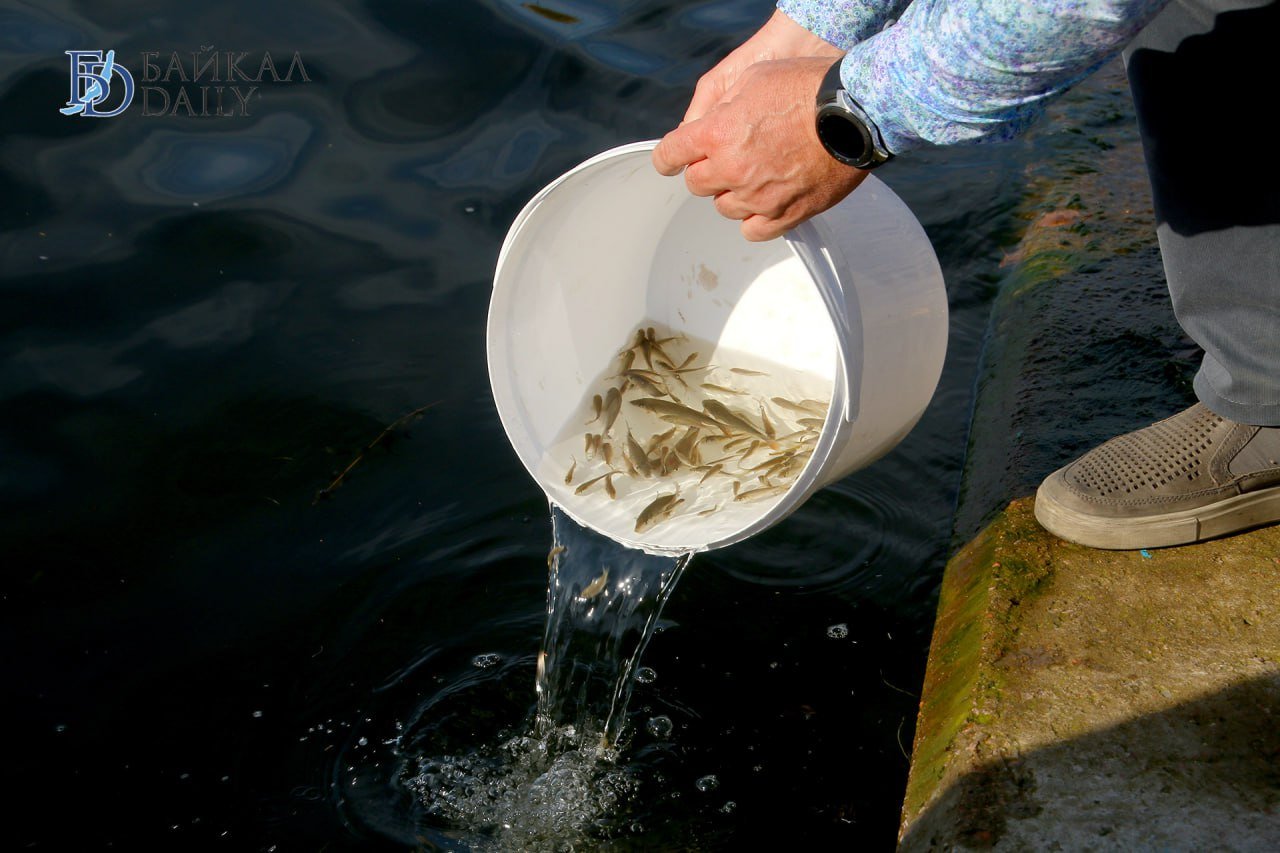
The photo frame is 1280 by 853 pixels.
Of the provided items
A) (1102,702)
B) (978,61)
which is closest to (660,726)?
(1102,702)

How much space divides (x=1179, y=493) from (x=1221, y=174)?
680mm

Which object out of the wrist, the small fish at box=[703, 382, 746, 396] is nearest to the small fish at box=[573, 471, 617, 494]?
the small fish at box=[703, 382, 746, 396]

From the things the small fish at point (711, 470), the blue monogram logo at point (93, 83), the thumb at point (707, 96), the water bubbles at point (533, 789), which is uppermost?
the thumb at point (707, 96)

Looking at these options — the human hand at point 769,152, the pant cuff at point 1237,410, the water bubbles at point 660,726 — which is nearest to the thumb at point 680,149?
the human hand at point 769,152

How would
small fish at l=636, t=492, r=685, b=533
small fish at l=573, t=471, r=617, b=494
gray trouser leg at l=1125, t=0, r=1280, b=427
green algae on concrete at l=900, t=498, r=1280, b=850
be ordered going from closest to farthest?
green algae on concrete at l=900, t=498, r=1280, b=850
gray trouser leg at l=1125, t=0, r=1280, b=427
small fish at l=636, t=492, r=685, b=533
small fish at l=573, t=471, r=617, b=494

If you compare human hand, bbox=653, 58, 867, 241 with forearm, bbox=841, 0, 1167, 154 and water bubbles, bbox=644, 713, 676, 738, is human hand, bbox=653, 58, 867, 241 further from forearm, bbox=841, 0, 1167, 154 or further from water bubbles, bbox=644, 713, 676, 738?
water bubbles, bbox=644, 713, 676, 738

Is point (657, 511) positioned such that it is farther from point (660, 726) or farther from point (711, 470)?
point (660, 726)

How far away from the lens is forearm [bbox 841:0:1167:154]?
1.59 meters

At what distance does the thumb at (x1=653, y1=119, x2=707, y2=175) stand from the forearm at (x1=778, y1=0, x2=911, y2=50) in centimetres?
43

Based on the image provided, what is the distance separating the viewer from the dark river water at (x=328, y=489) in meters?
2.77

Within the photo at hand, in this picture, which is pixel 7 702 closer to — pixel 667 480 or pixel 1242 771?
pixel 667 480

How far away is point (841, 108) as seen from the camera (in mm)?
1837

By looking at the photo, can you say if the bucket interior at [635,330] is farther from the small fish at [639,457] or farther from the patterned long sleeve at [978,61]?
the patterned long sleeve at [978,61]

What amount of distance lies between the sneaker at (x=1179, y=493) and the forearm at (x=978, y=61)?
3.37 ft
